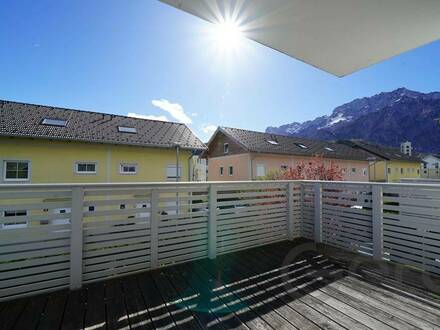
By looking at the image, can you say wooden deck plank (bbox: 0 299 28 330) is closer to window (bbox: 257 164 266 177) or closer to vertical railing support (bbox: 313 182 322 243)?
vertical railing support (bbox: 313 182 322 243)

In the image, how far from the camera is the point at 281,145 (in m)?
16.1

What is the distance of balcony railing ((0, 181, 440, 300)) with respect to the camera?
2055mm

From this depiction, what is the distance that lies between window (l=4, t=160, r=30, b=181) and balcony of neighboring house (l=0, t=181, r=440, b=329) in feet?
25.4

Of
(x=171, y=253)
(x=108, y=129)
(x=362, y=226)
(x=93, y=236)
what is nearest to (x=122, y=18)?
(x=93, y=236)

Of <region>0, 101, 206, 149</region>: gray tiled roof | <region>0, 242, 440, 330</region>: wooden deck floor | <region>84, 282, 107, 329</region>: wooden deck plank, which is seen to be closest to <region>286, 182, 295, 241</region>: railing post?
<region>0, 242, 440, 330</region>: wooden deck floor

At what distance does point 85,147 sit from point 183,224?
8.58 m

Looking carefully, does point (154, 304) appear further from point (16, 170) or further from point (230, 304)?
point (16, 170)

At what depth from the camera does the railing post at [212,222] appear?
2.94 metres

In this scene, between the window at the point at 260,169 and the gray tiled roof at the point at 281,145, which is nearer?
the window at the point at 260,169

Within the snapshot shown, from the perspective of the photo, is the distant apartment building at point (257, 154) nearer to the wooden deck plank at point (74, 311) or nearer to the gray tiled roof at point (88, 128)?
the gray tiled roof at point (88, 128)

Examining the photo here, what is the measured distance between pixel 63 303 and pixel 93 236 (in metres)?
0.59

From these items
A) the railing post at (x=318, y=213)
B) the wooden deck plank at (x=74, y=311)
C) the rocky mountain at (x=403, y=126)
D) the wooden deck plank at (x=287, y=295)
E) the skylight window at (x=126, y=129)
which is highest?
the rocky mountain at (x=403, y=126)

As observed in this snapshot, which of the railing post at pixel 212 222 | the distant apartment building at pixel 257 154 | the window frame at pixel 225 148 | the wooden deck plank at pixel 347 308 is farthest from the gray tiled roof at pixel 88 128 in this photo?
the wooden deck plank at pixel 347 308

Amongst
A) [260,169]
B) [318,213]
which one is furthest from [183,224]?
[260,169]
